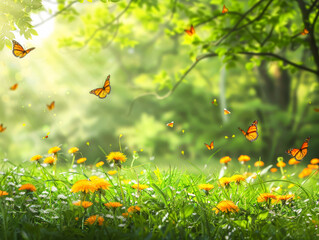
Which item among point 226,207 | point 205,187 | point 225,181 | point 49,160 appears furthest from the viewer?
point 49,160

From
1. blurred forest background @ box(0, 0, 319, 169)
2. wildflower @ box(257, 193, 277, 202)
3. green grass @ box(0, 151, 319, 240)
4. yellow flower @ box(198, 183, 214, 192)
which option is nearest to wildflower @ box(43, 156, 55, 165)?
green grass @ box(0, 151, 319, 240)

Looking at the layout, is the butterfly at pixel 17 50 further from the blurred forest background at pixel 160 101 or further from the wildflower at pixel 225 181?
the blurred forest background at pixel 160 101

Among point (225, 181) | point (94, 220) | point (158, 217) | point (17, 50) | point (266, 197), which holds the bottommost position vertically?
point (94, 220)

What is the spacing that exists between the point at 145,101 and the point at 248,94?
11.3 feet

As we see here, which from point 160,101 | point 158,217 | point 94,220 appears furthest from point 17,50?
point 160,101

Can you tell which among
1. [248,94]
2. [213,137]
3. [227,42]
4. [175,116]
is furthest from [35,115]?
[227,42]

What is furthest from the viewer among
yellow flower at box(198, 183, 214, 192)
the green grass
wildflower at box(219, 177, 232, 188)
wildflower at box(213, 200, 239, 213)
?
wildflower at box(219, 177, 232, 188)

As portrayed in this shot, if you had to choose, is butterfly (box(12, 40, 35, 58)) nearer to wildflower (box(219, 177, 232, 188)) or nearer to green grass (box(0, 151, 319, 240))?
green grass (box(0, 151, 319, 240))

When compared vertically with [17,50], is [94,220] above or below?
below

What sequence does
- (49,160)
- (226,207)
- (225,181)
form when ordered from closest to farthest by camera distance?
1. (226,207)
2. (225,181)
3. (49,160)

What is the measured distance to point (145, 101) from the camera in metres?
11.8

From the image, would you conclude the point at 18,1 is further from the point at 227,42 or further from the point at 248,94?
the point at 248,94

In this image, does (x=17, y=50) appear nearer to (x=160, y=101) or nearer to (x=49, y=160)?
(x=49, y=160)

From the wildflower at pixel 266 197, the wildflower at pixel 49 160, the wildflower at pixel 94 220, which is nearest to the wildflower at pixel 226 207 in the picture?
the wildflower at pixel 266 197
